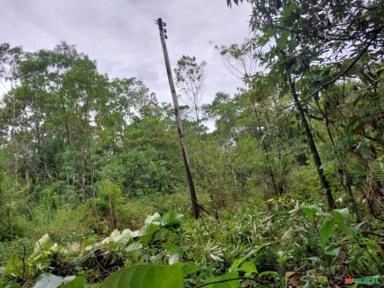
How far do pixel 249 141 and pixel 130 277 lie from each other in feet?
27.5

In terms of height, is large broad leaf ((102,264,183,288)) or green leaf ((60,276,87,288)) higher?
large broad leaf ((102,264,183,288))

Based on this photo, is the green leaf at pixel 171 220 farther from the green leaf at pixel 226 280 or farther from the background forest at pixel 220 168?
the green leaf at pixel 226 280

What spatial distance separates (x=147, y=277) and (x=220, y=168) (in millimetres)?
8310

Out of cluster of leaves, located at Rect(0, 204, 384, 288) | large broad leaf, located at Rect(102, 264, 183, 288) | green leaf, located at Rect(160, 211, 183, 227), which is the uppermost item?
large broad leaf, located at Rect(102, 264, 183, 288)

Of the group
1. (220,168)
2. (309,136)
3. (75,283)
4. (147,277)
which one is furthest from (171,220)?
(220,168)

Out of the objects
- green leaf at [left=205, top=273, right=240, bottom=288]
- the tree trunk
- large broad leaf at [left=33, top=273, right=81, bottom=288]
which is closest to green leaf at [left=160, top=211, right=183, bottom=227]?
the tree trunk

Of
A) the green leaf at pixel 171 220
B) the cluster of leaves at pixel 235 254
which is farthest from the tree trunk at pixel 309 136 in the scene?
the green leaf at pixel 171 220

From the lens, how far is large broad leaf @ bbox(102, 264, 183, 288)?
31 centimetres

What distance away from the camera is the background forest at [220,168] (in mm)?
1208

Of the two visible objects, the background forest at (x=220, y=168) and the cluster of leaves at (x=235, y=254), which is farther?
the background forest at (x=220, y=168)

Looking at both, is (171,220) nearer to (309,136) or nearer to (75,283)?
(309,136)

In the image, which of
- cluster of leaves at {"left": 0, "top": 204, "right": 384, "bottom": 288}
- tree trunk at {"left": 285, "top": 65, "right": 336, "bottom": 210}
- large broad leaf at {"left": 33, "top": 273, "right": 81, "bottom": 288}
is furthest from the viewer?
tree trunk at {"left": 285, "top": 65, "right": 336, "bottom": 210}

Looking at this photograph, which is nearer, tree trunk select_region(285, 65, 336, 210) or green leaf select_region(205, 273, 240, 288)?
green leaf select_region(205, 273, 240, 288)

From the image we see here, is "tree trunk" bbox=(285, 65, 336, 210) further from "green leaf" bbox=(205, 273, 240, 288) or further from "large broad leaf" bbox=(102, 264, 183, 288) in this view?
"large broad leaf" bbox=(102, 264, 183, 288)
